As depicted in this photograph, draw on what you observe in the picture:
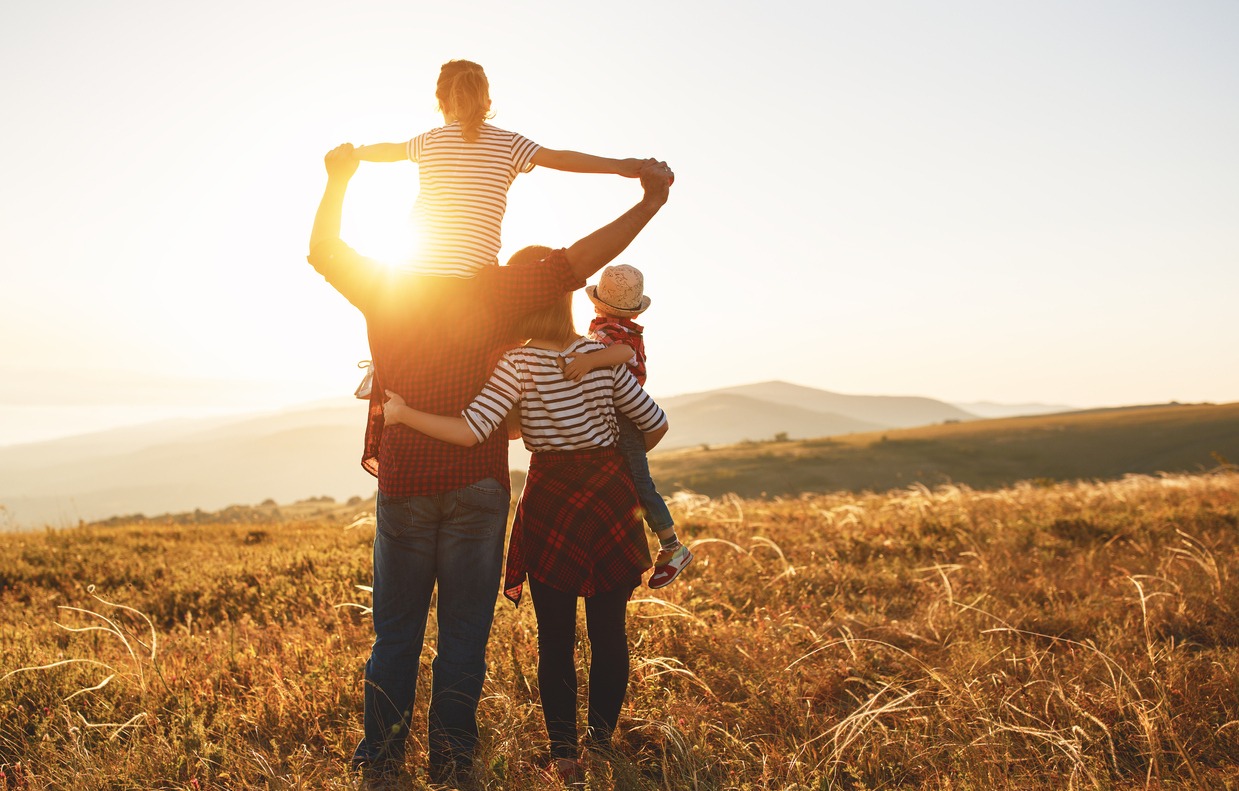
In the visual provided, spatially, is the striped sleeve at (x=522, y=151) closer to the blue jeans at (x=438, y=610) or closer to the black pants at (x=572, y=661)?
the blue jeans at (x=438, y=610)

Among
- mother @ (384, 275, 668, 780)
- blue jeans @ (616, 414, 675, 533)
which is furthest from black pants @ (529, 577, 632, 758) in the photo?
blue jeans @ (616, 414, 675, 533)

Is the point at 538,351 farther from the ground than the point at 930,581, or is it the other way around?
the point at 538,351

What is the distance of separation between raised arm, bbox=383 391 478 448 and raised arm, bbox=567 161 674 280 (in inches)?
34.7

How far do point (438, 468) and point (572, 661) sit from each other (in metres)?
1.16

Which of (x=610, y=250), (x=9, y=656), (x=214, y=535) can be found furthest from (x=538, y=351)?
(x=214, y=535)

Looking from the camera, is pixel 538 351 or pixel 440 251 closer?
pixel 440 251

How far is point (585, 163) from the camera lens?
3.19 m

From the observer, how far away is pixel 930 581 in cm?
653

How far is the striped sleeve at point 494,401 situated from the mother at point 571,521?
0.17 ft

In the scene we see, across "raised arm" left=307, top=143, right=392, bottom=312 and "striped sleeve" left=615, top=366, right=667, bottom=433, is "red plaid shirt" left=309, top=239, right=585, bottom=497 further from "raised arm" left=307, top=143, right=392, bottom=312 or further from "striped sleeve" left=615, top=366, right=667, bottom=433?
"striped sleeve" left=615, top=366, right=667, bottom=433

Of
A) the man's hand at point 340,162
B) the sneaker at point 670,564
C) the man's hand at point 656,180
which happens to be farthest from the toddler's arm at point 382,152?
the sneaker at point 670,564

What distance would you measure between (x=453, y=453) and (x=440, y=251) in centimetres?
85

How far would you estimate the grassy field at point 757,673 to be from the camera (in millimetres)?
3338

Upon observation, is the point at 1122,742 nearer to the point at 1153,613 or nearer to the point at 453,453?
the point at 1153,613
